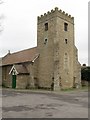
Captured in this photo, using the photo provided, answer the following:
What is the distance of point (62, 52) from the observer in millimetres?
32031

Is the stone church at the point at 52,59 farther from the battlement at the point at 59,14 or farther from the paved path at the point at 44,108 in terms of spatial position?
the paved path at the point at 44,108

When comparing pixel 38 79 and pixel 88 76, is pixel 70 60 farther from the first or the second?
pixel 88 76

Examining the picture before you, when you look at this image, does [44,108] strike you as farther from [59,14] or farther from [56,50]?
[59,14]

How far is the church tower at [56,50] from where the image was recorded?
31.2 meters

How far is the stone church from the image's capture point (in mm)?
31328

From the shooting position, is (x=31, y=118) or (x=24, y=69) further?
(x=24, y=69)

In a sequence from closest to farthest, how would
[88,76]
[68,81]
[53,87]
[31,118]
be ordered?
[31,118], [53,87], [68,81], [88,76]

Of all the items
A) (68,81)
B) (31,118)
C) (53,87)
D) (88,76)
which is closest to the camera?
(31,118)

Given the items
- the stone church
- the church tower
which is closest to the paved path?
the church tower

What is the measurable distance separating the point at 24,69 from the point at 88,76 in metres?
15.3

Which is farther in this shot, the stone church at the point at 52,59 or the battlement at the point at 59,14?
the battlement at the point at 59,14

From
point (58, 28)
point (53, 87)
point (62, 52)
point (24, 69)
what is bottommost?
point (53, 87)

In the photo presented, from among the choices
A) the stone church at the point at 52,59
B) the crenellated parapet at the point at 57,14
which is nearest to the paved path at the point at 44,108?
the stone church at the point at 52,59

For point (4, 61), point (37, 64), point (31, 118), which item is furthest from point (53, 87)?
point (31, 118)
